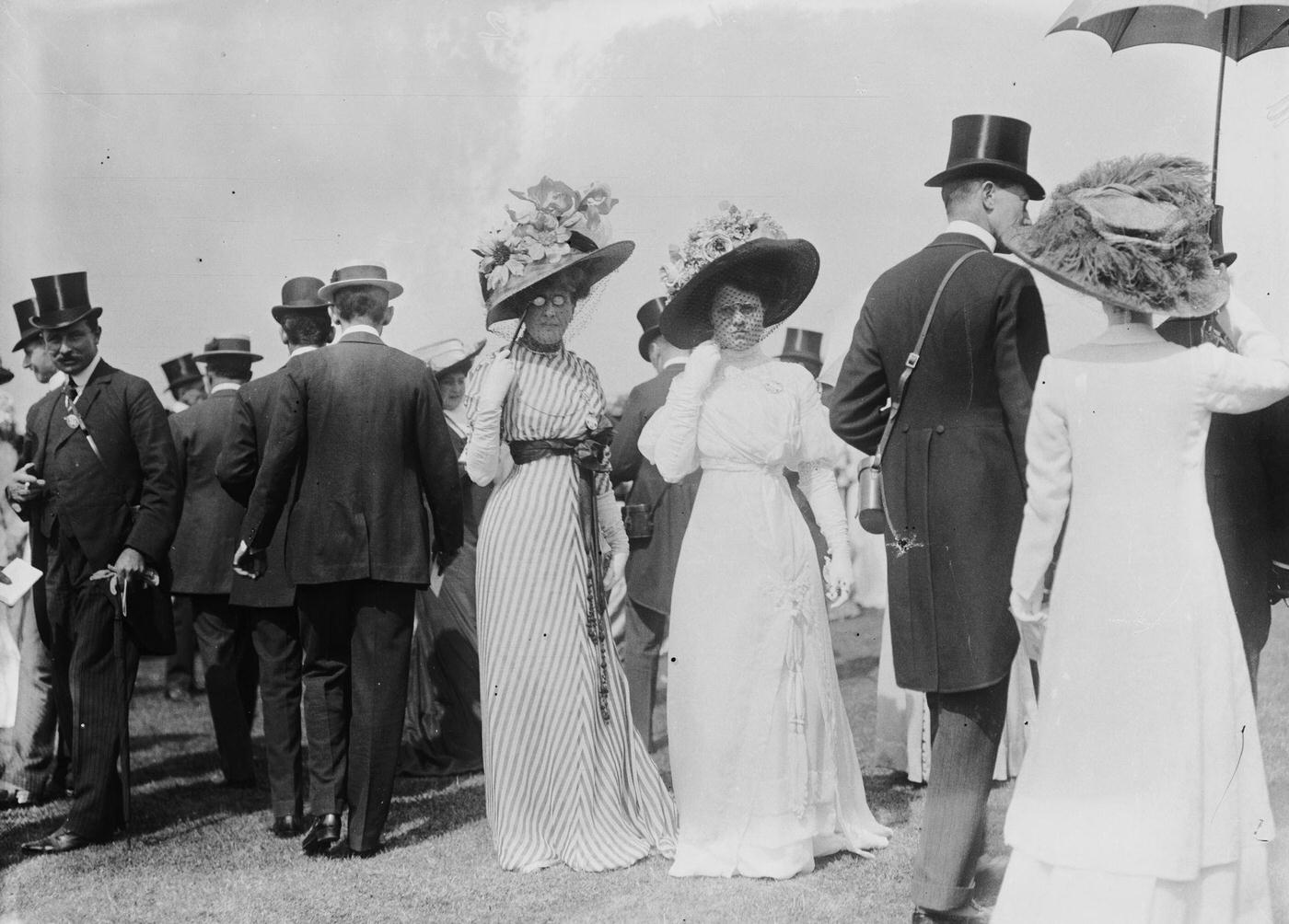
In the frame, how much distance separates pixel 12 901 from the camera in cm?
470

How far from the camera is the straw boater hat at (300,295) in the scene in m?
6.13

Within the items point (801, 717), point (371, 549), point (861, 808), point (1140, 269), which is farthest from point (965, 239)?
point (371, 549)

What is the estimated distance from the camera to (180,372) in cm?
937

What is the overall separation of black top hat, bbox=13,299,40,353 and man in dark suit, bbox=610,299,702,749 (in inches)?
128

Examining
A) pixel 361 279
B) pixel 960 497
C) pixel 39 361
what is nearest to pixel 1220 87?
pixel 960 497

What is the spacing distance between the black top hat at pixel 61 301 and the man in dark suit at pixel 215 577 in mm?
1124

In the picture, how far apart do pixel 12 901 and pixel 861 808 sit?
313 cm

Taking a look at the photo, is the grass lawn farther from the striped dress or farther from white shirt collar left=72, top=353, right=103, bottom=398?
white shirt collar left=72, top=353, right=103, bottom=398

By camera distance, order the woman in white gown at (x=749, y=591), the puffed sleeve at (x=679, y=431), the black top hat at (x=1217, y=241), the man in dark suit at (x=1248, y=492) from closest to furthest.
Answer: the black top hat at (x=1217, y=241) < the man in dark suit at (x=1248, y=492) < the woman in white gown at (x=749, y=591) < the puffed sleeve at (x=679, y=431)

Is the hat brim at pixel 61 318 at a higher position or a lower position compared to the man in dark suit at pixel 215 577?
higher

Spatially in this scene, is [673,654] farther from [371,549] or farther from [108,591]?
[108,591]

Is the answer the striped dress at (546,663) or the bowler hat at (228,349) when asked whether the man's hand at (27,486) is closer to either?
the bowler hat at (228,349)

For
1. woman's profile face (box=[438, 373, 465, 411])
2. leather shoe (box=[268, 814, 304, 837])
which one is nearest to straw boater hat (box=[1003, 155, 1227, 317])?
leather shoe (box=[268, 814, 304, 837])

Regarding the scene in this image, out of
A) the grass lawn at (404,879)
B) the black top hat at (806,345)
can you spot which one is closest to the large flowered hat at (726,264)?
the grass lawn at (404,879)
